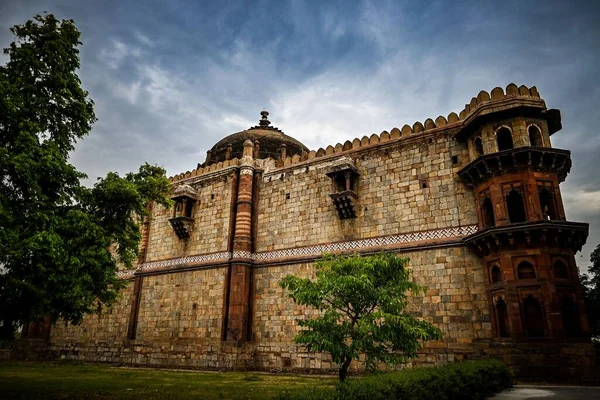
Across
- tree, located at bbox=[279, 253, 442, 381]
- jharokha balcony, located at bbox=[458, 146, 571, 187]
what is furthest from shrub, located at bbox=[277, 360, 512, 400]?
jharokha balcony, located at bbox=[458, 146, 571, 187]

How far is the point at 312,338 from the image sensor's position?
9133mm

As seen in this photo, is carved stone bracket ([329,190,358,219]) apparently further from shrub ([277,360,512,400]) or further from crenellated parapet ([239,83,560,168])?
shrub ([277,360,512,400])

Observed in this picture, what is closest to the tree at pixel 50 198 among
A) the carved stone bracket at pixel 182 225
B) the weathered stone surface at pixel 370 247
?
the weathered stone surface at pixel 370 247

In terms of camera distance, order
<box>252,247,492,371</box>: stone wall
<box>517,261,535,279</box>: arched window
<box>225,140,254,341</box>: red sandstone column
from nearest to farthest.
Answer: <box>517,261,535,279</box>: arched window, <box>252,247,492,371</box>: stone wall, <box>225,140,254,341</box>: red sandstone column

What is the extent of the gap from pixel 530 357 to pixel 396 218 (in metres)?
6.61

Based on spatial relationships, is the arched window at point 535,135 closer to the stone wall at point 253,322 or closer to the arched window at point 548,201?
the arched window at point 548,201

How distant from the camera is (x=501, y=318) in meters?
13.2

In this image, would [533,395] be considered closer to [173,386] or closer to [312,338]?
[312,338]

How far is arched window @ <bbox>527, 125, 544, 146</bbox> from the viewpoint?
14.4 m

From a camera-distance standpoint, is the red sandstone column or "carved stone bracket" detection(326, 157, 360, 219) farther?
the red sandstone column

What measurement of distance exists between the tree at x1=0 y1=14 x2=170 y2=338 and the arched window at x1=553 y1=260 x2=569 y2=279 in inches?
512

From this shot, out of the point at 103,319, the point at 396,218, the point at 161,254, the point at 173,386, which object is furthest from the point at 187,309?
the point at 396,218

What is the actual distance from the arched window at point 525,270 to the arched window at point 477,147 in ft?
14.6

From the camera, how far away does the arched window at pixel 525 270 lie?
13.0 meters
